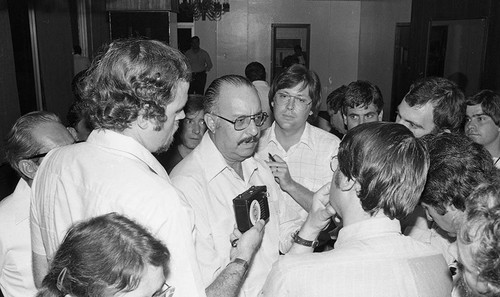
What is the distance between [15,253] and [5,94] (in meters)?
3.27

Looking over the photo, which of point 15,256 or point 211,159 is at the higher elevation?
point 211,159

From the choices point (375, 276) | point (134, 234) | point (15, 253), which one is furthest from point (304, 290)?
point (15, 253)

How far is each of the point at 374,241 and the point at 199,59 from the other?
34.1ft

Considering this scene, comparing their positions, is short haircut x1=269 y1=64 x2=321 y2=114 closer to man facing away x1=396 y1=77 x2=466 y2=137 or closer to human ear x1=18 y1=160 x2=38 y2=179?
man facing away x1=396 y1=77 x2=466 y2=137

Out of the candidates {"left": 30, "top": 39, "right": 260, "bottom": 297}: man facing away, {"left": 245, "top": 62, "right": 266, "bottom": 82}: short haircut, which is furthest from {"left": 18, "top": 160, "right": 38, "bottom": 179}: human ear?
{"left": 245, "top": 62, "right": 266, "bottom": 82}: short haircut

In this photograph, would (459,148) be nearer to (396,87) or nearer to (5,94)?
(5,94)

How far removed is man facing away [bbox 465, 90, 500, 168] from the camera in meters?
3.16

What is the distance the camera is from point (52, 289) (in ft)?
3.54

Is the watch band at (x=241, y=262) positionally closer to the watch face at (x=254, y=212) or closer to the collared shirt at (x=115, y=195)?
the watch face at (x=254, y=212)

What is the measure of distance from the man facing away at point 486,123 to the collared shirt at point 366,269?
2.01m

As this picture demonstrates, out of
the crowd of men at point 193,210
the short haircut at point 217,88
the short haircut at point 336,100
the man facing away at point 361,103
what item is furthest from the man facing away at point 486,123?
the short haircut at point 217,88

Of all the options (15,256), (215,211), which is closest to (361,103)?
(215,211)

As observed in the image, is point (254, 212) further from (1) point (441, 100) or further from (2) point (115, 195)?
(1) point (441, 100)

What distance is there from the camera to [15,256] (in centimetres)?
185
